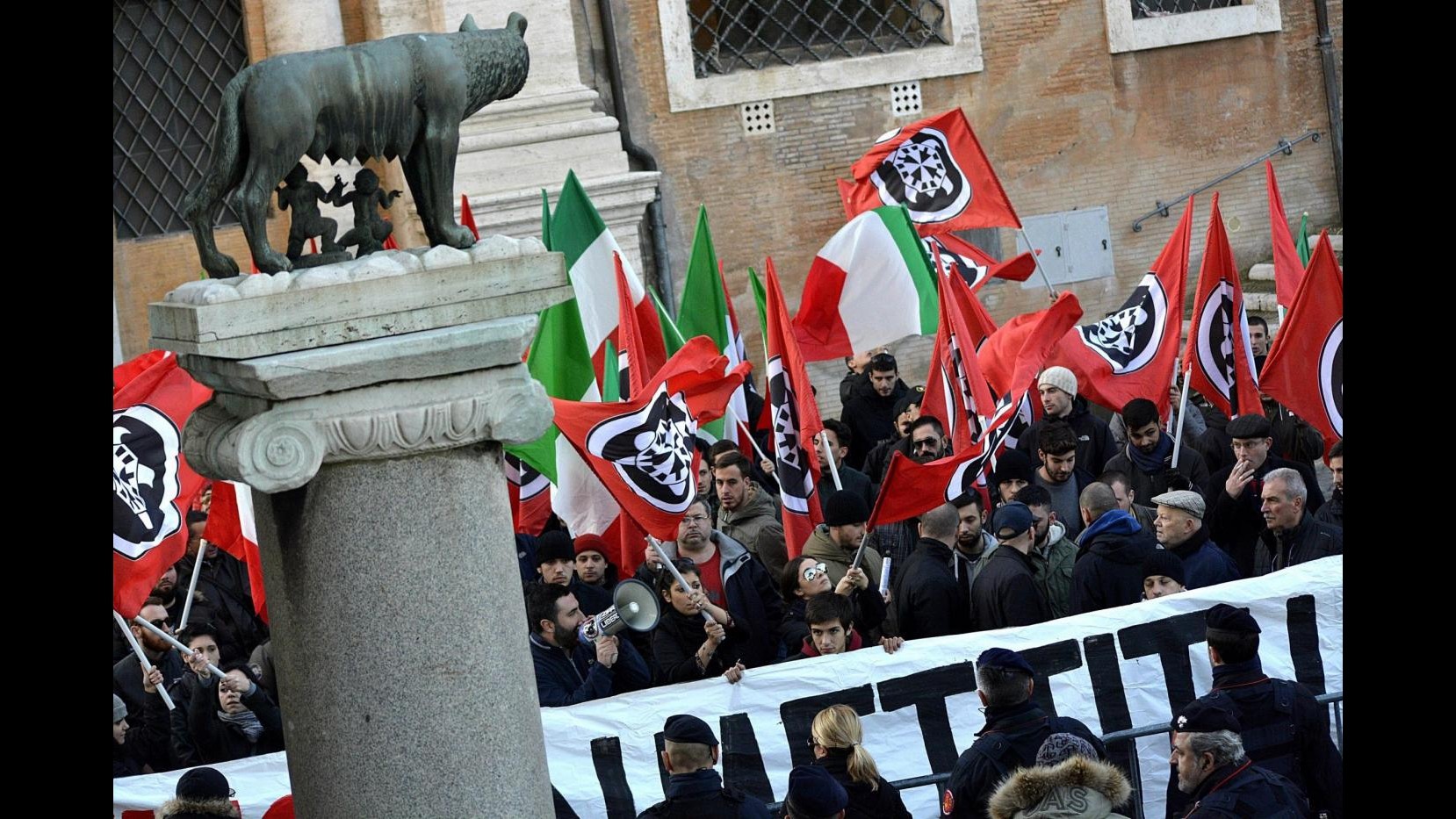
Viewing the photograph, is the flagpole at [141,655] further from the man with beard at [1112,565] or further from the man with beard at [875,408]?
A: the man with beard at [875,408]

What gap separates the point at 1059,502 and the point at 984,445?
1216 millimetres

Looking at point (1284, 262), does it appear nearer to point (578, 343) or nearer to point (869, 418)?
point (869, 418)

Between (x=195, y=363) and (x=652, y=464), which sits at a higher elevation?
(x=195, y=363)

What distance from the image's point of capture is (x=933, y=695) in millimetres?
6621

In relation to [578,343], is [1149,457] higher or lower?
lower

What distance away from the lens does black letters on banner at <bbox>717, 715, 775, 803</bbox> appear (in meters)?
6.53

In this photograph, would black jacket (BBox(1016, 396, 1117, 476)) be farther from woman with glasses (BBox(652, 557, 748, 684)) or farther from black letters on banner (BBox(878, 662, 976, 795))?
black letters on banner (BBox(878, 662, 976, 795))

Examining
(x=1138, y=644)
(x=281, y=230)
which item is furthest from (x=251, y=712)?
(x=281, y=230)

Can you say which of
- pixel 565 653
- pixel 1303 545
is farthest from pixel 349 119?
pixel 1303 545

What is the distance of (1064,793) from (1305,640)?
2.52m

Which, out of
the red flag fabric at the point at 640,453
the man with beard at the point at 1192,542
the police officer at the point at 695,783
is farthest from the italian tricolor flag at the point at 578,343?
the police officer at the point at 695,783

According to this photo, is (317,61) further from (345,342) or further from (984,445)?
(984,445)

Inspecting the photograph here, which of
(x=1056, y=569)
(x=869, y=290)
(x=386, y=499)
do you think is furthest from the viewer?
(x=869, y=290)

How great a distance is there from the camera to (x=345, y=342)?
4.09 metres
